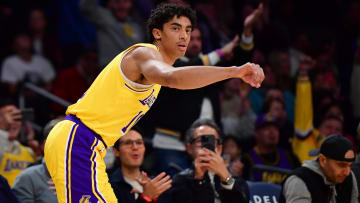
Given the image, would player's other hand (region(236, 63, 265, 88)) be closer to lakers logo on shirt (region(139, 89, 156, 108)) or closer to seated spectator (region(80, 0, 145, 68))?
lakers logo on shirt (region(139, 89, 156, 108))

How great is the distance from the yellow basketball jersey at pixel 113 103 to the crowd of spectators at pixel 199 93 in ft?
4.53

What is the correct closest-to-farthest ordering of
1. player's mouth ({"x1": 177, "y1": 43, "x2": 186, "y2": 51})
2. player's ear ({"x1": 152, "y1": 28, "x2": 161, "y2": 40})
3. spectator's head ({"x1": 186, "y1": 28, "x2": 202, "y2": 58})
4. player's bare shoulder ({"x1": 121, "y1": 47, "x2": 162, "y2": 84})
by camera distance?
player's bare shoulder ({"x1": 121, "y1": 47, "x2": 162, "y2": 84}), player's mouth ({"x1": 177, "y1": 43, "x2": 186, "y2": 51}), player's ear ({"x1": 152, "y1": 28, "x2": 161, "y2": 40}), spectator's head ({"x1": 186, "y1": 28, "x2": 202, "y2": 58})

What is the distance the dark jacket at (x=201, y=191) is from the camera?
5.59m

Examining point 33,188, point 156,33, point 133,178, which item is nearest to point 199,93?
Result: point 133,178

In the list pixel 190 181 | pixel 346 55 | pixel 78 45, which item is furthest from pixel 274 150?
pixel 78 45

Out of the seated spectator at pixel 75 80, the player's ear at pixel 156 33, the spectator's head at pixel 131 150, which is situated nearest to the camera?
the player's ear at pixel 156 33

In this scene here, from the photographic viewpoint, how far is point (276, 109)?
824 centimetres

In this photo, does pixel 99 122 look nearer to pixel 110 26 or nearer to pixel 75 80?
pixel 110 26

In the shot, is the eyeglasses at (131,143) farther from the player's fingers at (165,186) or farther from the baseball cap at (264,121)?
the baseball cap at (264,121)

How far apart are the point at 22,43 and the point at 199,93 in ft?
9.98

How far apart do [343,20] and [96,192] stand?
746cm

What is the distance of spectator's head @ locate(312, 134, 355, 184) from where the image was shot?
18.1 ft

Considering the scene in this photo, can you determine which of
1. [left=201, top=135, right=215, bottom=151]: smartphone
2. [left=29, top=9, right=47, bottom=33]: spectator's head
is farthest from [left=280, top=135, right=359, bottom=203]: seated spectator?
[left=29, top=9, right=47, bottom=33]: spectator's head


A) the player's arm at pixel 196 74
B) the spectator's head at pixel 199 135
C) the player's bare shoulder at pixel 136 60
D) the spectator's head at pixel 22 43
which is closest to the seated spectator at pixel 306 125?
the spectator's head at pixel 199 135
